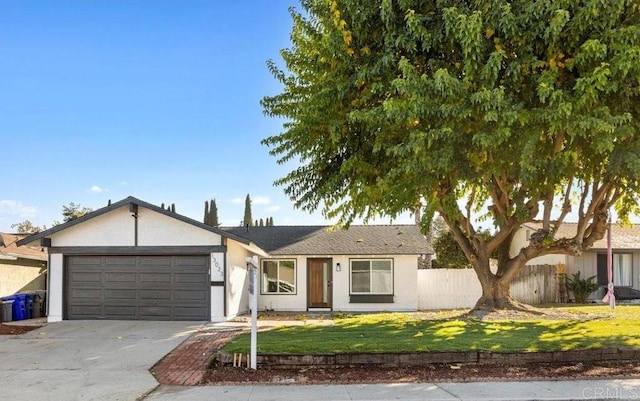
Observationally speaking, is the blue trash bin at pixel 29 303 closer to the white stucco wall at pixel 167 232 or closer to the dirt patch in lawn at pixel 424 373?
the white stucco wall at pixel 167 232

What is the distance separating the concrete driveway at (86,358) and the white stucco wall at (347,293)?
19.7 ft

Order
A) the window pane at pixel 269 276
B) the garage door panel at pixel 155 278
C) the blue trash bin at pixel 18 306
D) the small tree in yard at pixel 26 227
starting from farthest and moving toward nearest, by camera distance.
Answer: the small tree in yard at pixel 26 227, the window pane at pixel 269 276, the blue trash bin at pixel 18 306, the garage door panel at pixel 155 278

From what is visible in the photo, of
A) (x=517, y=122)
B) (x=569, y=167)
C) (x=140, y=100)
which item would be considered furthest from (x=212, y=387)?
(x=140, y=100)

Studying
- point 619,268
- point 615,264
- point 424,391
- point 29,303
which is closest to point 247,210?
point 29,303

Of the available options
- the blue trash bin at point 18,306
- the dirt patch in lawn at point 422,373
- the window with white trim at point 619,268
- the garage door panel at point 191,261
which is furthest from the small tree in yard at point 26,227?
the window with white trim at point 619,268

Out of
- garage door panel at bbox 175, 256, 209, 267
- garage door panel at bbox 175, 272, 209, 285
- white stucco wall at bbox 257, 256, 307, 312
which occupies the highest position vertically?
garage door panel at bbox 175, 256, 209, 267

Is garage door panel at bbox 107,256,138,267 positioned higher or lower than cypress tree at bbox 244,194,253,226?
lower

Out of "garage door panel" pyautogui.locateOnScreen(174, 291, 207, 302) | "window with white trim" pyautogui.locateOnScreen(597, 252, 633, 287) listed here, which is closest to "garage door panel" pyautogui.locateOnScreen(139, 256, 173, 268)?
"garage door panel" pyautogui.locateOnScreen(174, 291, 207, 302)

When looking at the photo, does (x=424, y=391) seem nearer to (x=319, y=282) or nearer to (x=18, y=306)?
(x=319, y=282)

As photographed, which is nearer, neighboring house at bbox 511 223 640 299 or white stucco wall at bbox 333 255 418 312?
white stucco wall at bbox 333 255 418 312

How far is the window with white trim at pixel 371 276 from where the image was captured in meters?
20.4

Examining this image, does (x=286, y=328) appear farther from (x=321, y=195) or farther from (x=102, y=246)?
(x=102, y=246)

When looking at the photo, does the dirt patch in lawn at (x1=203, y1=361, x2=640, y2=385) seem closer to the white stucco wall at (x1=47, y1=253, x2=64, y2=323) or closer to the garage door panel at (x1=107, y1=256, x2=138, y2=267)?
the garage door panel at (x1=107, y1=256, x2=138, y2=267)

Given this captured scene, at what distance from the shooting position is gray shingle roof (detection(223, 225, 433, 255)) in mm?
20375
